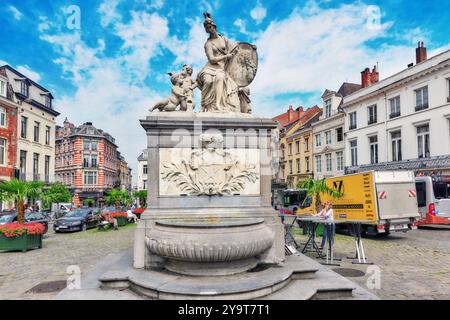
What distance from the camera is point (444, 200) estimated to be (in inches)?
717

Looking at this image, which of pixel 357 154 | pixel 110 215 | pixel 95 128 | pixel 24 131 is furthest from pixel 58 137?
pixel 357 154

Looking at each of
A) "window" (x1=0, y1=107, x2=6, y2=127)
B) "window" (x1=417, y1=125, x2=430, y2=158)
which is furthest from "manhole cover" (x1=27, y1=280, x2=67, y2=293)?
"window" (x1=0, y1=107, x2=6, y2=127)

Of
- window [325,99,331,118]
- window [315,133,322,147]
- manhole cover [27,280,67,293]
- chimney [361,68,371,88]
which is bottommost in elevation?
manhole cover [27,280,67,293]

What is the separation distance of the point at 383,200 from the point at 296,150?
94.1 ft

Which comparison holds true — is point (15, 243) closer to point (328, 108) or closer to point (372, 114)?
point (372, 114)

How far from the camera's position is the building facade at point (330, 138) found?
33000mm

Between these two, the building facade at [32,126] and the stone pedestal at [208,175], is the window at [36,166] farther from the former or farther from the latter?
the stone pedestal at [208,175]

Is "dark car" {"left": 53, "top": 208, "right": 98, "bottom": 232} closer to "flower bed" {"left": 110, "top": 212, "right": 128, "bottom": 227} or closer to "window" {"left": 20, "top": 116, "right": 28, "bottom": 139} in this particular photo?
"flower bed" {"left": 110, "top": 212, "right": 128, "bottom": 227}

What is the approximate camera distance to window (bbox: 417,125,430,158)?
916 inches

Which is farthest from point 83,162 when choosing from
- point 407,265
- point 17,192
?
point 407,265

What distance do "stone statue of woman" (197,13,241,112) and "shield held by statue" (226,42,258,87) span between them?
0.13m

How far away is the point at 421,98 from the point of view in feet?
78.9
